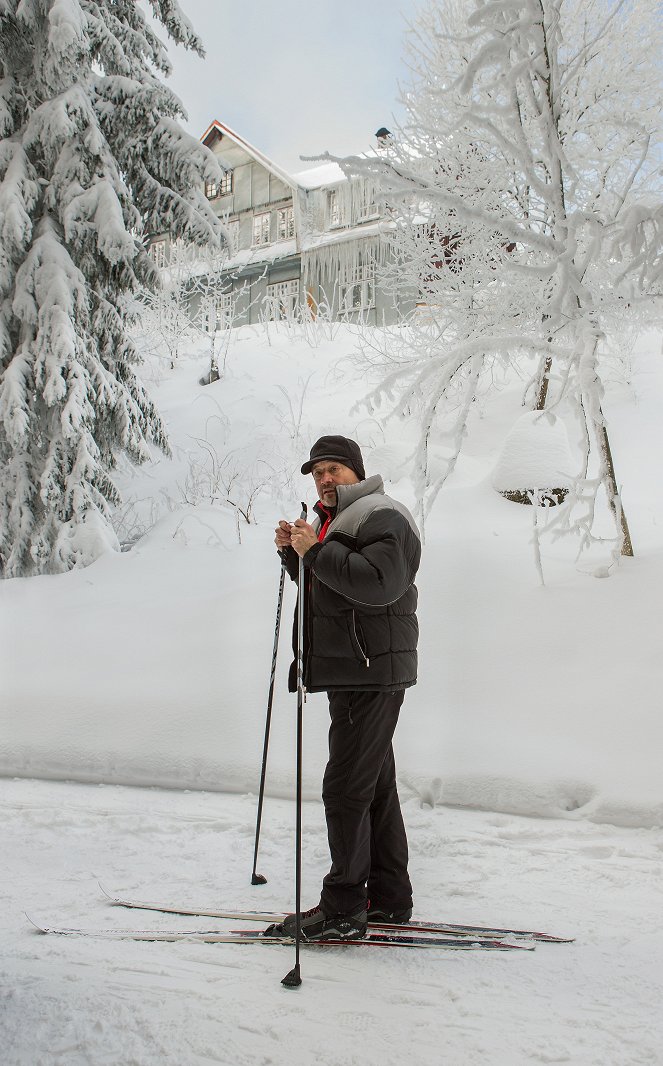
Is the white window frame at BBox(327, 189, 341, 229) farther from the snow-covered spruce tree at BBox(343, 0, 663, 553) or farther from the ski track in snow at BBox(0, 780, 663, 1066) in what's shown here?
the ski track in snow at BBox(0, 780, 663, 1066)

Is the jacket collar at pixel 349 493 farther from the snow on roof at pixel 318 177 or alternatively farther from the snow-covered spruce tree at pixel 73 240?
the snow on roof at pixel 318 177

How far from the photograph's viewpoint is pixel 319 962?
2.49 m

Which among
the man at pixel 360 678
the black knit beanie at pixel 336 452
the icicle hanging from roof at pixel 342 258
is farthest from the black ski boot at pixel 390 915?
the icicle hanging from roof at pixel 342 258

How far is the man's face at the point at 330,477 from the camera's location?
308 centimetres

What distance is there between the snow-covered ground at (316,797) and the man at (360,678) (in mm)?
235

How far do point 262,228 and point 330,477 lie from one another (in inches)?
821

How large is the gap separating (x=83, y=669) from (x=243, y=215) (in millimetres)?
19544

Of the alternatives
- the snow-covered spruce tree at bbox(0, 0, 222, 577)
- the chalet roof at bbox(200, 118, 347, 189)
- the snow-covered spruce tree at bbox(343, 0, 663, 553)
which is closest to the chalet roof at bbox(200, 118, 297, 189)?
the chalet roof at bbox(200, 118, 347, 189)

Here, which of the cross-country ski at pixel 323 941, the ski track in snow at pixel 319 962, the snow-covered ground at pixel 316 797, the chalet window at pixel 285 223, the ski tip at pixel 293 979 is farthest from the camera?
the chalet window at pixel 285 223

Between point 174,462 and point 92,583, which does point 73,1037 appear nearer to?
point 92,583

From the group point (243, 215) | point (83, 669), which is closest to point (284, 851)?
point (83, 669)

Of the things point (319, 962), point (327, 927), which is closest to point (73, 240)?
point (327, 927)

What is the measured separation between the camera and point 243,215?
2205 cm

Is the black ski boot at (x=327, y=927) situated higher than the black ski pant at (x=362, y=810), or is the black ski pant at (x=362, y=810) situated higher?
the black ski pant at (x=362, y=810)
